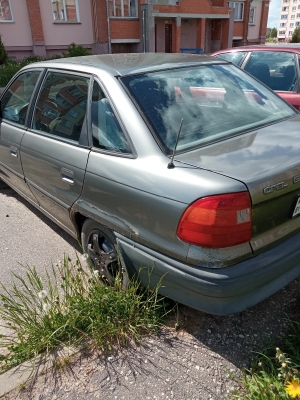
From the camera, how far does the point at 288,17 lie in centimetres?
9744

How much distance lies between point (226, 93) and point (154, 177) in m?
1.29

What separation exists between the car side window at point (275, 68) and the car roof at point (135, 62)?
8.02 feet

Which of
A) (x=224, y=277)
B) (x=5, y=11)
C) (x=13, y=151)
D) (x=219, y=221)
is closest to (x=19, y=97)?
(x=13, y=151)

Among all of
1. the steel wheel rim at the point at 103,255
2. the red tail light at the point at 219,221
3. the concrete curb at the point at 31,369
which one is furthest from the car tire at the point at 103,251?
the red tail light at the point at 219,221

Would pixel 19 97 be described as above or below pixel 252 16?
below

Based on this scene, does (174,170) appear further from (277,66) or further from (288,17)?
(288,17)

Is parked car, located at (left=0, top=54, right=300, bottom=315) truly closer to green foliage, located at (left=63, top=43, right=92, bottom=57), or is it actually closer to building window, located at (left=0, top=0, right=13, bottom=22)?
green foliage, located at (left=63, top=43, right=92, bottom=57)

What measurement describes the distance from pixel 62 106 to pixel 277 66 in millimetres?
3751

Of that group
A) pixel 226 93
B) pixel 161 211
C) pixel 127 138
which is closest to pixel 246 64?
pixel 226 93

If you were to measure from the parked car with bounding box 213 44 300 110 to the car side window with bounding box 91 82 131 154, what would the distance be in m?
3.40

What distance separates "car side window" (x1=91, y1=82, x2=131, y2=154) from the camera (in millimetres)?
2367

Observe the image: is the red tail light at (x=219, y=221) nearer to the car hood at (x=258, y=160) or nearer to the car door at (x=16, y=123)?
the car hood at (x=258, y=160)

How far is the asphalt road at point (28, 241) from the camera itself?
3.40m

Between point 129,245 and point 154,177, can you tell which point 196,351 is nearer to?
point 129,245
